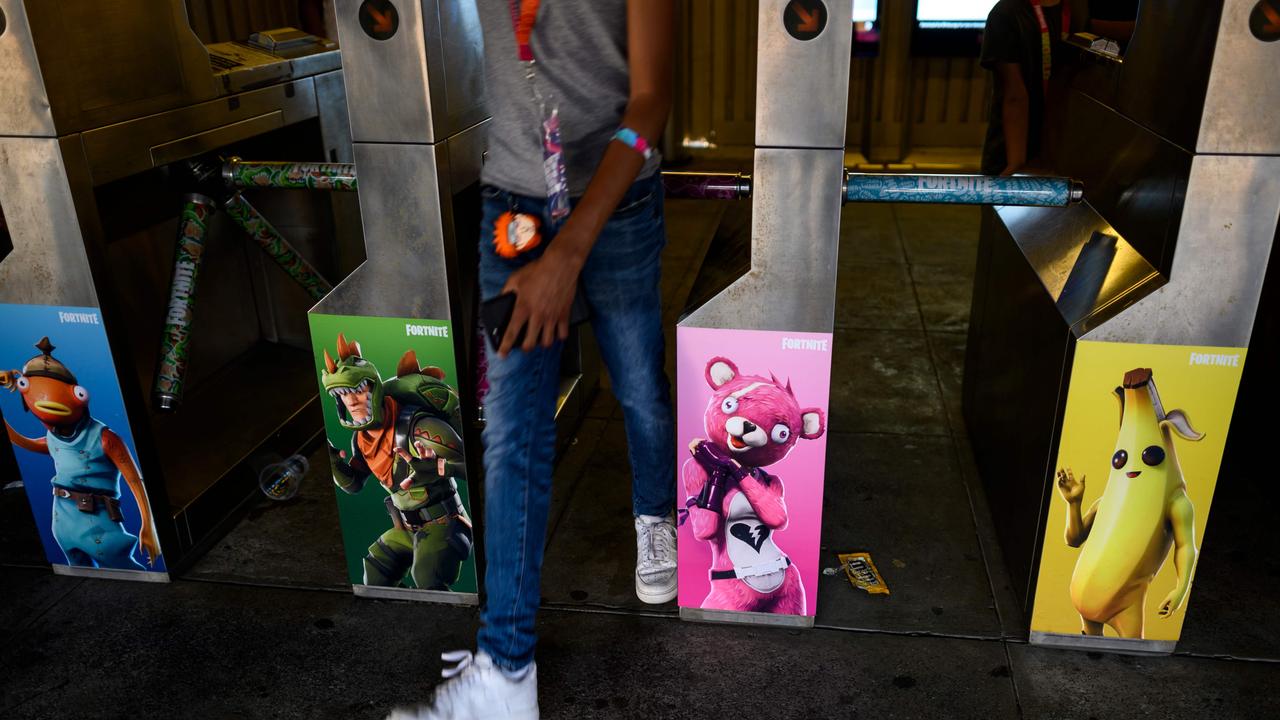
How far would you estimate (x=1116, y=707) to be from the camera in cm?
203

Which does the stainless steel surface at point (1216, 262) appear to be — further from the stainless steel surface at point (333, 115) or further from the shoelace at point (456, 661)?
the stainless steel surface at point (333, 115)

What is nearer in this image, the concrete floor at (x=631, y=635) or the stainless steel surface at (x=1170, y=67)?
the stainless steel surface at (x=1170, y=67)

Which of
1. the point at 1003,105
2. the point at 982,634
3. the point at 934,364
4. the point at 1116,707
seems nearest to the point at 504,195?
the point at 982,634

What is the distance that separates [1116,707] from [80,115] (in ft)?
8.12

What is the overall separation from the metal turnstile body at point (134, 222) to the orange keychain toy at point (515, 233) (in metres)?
1.03

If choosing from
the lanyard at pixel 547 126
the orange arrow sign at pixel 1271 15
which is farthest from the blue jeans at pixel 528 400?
the orange arrow sign at pixel 1271 15

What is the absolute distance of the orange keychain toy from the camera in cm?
181

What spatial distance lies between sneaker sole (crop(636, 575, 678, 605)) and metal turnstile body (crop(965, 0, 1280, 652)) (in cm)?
80

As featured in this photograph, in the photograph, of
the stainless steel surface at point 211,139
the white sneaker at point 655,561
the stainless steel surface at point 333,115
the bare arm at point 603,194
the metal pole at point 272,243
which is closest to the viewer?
the bare arm at point 603,194

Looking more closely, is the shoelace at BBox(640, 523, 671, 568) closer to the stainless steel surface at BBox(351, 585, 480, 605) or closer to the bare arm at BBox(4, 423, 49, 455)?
the stainless steel surface at BBox(351, 585, 480, 605)

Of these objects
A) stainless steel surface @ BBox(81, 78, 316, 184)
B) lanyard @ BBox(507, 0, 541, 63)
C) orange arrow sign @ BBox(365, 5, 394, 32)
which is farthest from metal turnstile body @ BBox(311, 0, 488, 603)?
stainless steel surface @ BBox(81, 78, 316, 184)

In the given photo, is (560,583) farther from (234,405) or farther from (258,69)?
(258,69)

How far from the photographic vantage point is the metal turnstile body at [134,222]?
2160mm

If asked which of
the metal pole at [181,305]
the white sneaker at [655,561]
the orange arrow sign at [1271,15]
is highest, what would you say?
the orange arrow sign at [1271,15]
